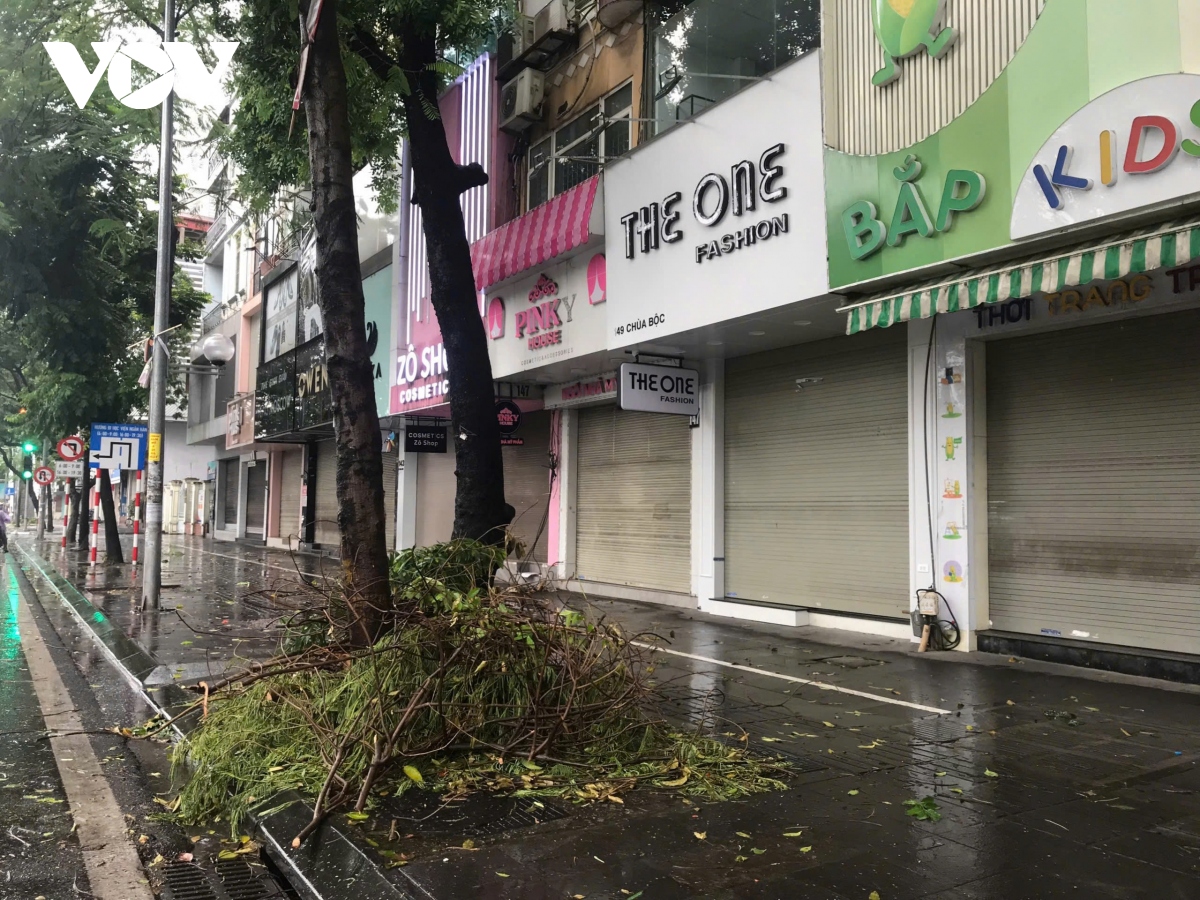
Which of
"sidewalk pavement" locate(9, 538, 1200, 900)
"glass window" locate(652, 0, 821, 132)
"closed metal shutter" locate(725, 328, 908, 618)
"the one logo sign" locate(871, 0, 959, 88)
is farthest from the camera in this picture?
"closed metal shutter" locate(725, 328, 908, 618)

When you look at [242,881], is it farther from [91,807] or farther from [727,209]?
[727,209]

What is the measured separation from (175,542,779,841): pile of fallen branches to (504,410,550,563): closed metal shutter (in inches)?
443

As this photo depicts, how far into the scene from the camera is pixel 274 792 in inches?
191

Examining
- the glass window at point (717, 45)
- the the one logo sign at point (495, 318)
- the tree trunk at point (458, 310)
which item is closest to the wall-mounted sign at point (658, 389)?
the tree trunk at point (458, 310)

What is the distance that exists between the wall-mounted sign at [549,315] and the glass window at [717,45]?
2.47m

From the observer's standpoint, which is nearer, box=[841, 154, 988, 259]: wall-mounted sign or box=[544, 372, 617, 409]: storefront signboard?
box=[841, 154, 988, 259]: wall-mounted sign

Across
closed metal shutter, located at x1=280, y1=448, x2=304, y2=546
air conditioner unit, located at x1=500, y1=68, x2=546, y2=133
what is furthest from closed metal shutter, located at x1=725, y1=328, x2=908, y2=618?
closed metal shutter, located at x1=280, y1=448, x2=304, y2=546

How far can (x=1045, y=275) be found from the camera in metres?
7.12

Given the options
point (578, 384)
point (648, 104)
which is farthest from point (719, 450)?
point (648, 104)

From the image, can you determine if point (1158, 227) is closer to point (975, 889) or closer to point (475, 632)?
point (975, 889)

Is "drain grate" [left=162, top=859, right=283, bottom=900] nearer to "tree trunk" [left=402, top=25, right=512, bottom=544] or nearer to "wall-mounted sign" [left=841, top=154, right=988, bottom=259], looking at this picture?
"tree trunk" [left=402, top=25, right=512, bottom=544]

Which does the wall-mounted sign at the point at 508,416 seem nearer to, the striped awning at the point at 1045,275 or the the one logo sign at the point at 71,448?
the striped awning at the point at 1045,275

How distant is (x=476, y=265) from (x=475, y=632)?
37.9ft

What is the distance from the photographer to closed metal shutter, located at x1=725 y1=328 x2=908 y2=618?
10.6 m
